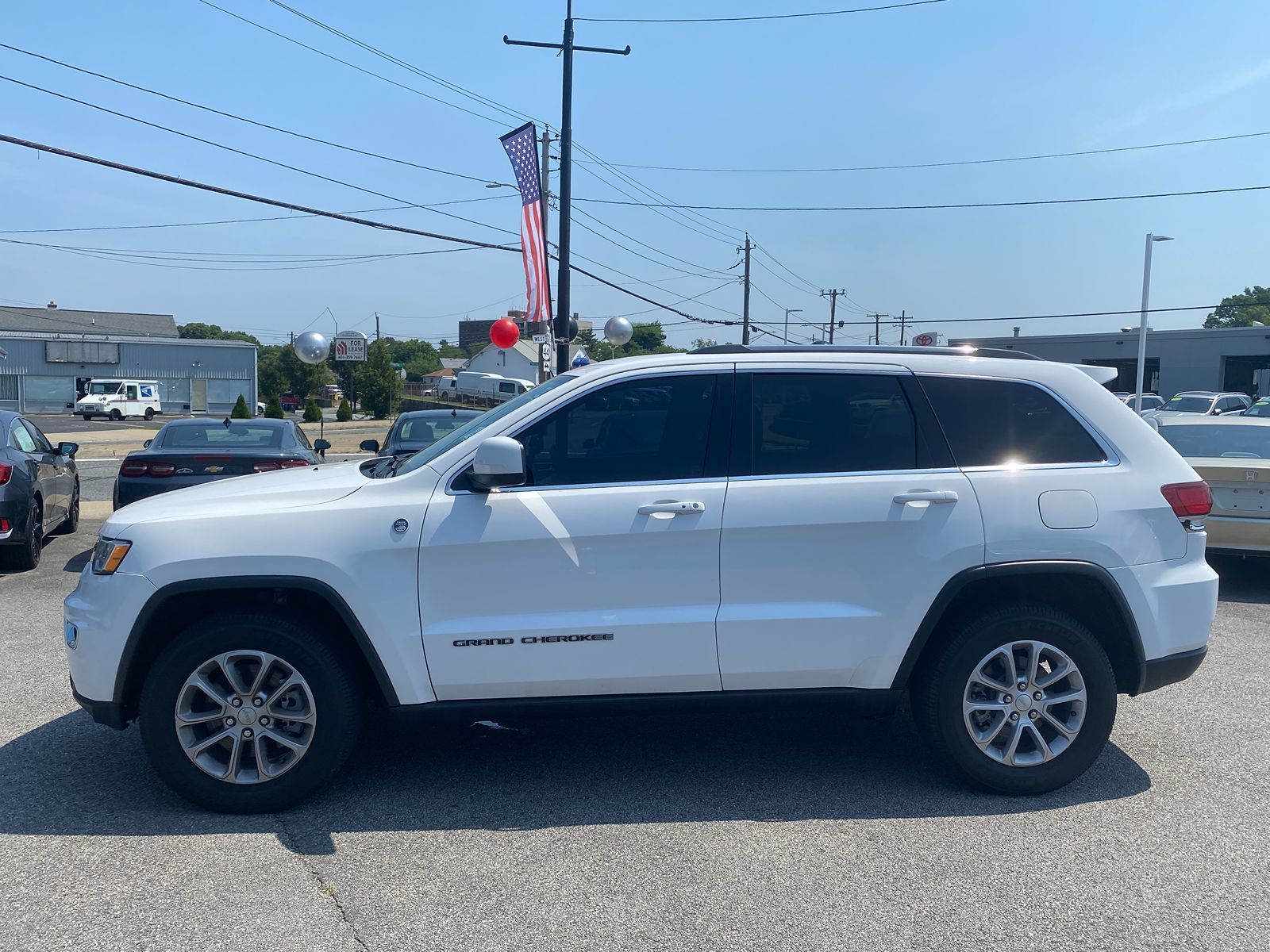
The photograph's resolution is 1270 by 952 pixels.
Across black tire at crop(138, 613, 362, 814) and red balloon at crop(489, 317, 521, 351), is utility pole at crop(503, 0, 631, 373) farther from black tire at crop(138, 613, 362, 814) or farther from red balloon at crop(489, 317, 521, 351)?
black tire at crop(138, 613, 362, 814)

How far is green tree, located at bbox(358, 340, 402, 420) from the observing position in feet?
202

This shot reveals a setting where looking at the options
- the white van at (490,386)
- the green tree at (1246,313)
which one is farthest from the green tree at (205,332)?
the green tree at (1246,313)

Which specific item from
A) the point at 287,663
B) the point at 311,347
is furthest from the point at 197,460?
the point at 311,347

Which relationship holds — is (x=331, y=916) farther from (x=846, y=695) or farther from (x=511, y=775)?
(x=846, y=695)

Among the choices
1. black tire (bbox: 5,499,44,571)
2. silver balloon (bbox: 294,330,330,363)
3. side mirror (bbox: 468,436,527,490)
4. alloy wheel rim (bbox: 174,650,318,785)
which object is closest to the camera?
side mirror (bbox: 468,436,527,490)

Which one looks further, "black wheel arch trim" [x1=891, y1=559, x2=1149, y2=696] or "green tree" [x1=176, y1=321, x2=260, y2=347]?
"green tree" [x1=176, y1=321, x2=260, y2=347]

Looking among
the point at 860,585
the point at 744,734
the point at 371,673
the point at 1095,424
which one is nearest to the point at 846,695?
the point at 860,585

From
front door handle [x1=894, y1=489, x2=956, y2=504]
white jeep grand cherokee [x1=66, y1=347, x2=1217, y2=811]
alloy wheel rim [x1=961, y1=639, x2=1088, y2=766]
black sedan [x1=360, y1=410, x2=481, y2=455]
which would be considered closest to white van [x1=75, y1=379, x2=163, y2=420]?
black sedan [x1=360, y1=410, x2=481, y2=455]

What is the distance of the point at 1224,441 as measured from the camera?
32.0ft

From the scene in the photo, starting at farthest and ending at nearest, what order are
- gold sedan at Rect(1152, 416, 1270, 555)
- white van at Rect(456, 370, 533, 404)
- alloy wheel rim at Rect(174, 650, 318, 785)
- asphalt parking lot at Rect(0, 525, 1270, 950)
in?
1. white van at Rect(456, 370, 533, 404)
2. gold sedan at Rect(1152, 416, 1270, 555)
3. alloy wheel rim at Rect(174, 650, 318, 785)
4. asphalt parking lot at Rect(0, 525, 1270, 950)

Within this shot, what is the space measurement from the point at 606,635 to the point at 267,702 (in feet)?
4.68

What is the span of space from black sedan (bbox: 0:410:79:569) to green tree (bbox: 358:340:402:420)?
164ft

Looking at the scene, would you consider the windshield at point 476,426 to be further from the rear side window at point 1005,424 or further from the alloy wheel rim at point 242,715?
the rear side window at point 1005,424

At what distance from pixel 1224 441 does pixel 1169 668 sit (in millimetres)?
6169
